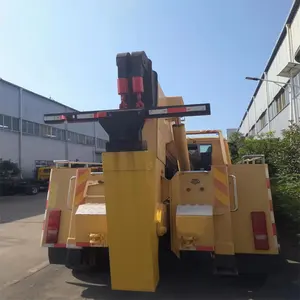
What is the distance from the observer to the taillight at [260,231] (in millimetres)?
4527

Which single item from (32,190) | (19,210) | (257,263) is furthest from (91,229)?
(32,190)

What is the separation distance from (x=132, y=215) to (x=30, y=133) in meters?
33.1

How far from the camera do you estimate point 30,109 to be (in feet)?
115

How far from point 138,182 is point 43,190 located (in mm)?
30134

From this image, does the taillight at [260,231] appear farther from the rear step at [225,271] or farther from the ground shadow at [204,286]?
the ground shadow at [204,286]

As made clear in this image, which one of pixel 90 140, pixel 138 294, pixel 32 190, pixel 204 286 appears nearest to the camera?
pixel 138 294

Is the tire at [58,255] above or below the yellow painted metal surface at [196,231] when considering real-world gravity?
below

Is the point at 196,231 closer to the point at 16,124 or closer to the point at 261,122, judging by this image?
the point at 16,124

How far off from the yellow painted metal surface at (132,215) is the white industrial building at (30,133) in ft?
87.5

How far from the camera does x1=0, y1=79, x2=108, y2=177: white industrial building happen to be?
3123cm

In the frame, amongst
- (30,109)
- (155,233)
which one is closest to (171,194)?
(155,233)

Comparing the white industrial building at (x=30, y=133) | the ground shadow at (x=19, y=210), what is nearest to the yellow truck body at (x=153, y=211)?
the ground shadow at (x=19, y=210)

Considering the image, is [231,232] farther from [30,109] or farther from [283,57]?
[30,109]

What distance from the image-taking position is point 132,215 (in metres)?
3.96
